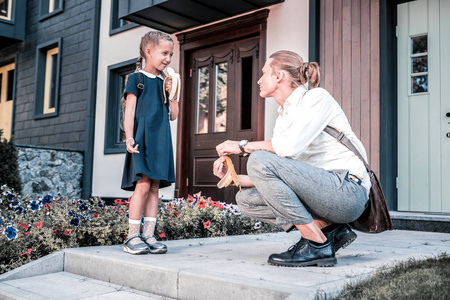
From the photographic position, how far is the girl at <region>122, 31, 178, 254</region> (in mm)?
3135

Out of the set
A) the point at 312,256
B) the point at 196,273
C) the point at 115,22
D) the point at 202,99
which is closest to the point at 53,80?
the point at 115,22

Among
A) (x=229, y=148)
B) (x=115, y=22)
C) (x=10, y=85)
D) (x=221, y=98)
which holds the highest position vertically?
(x=115, y=22)

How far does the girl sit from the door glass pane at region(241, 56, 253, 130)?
3.73 m

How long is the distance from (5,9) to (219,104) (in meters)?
7.09

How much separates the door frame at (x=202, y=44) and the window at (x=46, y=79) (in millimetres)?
4258

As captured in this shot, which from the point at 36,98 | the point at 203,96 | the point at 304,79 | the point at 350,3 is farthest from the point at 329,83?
the point at 36,98

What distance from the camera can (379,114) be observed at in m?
5.31

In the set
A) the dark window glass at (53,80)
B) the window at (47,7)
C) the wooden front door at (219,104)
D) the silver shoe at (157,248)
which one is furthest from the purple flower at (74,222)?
the window at (47,7)

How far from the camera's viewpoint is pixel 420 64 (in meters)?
5.32

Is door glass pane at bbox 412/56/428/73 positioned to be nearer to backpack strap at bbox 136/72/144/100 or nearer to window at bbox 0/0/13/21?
backpack strap at bbox 136/72/144/100

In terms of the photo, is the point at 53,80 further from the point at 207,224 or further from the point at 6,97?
the point at 207,224

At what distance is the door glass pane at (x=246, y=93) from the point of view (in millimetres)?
7020

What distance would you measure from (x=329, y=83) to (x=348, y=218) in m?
3.54

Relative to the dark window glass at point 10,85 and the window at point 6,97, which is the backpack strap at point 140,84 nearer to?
the window at point 6,97
